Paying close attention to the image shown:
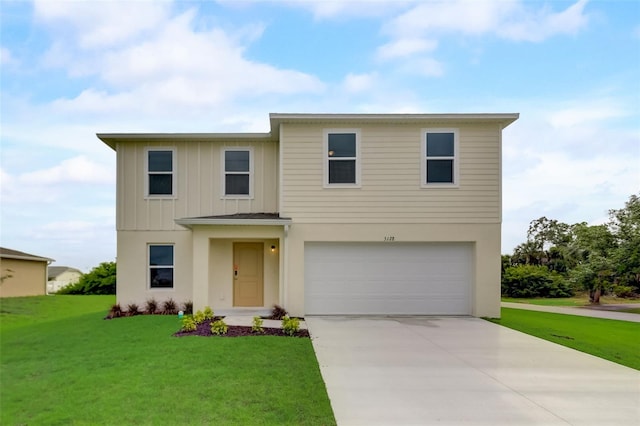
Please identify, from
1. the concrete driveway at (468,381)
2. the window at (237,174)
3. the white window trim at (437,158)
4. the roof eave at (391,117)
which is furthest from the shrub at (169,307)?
the white window trim at (437,158)

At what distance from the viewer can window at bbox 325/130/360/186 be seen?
1103 cm

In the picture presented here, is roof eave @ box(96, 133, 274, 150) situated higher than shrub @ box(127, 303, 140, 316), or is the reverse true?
roof eave @ box(96, 133, 274, 150)

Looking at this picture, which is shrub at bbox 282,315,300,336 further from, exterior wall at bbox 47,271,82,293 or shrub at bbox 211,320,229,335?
exterior wall at bbox 47,271,82,293

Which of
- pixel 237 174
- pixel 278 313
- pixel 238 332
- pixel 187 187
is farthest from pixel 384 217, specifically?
pixel 187 187

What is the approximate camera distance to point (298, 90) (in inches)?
456

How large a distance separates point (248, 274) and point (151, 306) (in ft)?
9.45

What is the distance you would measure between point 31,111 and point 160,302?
9.92m

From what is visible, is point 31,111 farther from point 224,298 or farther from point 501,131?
point 501,131

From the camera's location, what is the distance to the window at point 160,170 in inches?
A: 469

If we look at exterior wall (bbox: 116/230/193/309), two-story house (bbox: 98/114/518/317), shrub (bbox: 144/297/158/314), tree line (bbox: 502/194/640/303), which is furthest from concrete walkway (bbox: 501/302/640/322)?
shrub (bbox: 144/297/158/314)

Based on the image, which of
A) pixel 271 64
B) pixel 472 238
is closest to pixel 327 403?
pixel 271 64

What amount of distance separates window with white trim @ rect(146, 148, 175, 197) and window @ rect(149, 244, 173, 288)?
1.64 meters

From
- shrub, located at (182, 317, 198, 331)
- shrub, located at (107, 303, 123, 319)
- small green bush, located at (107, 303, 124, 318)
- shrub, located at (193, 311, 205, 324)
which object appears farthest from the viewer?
shrub, located at (193, 311, 205, 324)

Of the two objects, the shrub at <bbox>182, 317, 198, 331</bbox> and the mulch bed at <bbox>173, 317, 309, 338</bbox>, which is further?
the shrub at <bbox>182, 317, 198, 331</bbox>
